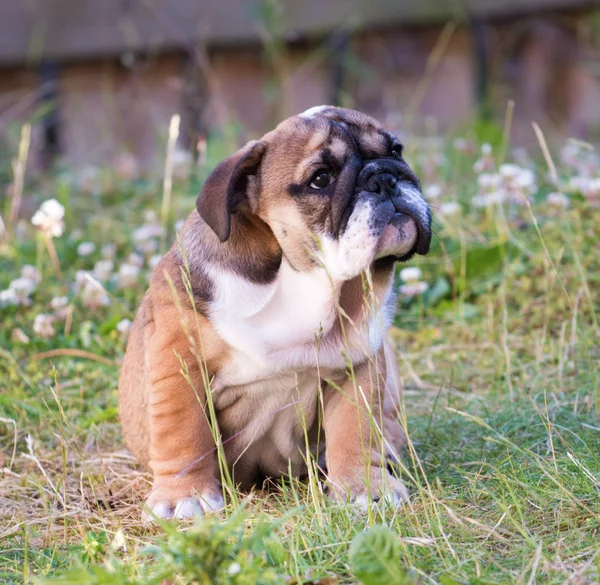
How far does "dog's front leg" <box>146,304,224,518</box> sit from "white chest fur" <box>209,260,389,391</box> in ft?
0.41

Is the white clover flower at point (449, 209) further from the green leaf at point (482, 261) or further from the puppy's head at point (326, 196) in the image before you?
the puppy's head at point (326, 196)

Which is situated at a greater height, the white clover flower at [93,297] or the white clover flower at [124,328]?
the white clover flower at [93,297]

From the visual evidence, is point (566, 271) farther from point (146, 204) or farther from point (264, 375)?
point (146, 204)

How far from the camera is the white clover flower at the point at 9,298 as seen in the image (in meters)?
5.57

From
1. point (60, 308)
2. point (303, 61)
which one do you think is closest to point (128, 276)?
point (60, 308)

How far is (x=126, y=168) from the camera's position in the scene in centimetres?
851

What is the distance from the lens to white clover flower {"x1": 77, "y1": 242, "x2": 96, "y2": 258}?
644cm

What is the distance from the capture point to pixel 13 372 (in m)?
4.89

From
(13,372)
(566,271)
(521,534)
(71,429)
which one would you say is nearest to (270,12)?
(566,271)

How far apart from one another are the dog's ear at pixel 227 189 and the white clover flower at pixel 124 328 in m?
1.89

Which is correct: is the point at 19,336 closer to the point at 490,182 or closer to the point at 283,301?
the point at 283,301

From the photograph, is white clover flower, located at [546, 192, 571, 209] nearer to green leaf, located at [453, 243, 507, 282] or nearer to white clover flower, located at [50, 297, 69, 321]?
green leaf, located at [453, 243, 507, 282]

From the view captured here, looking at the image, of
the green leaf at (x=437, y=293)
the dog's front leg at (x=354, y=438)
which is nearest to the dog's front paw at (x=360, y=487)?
the dog's front leg at (x=354, y=438)

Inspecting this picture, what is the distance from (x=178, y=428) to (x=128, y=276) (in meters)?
2.44
